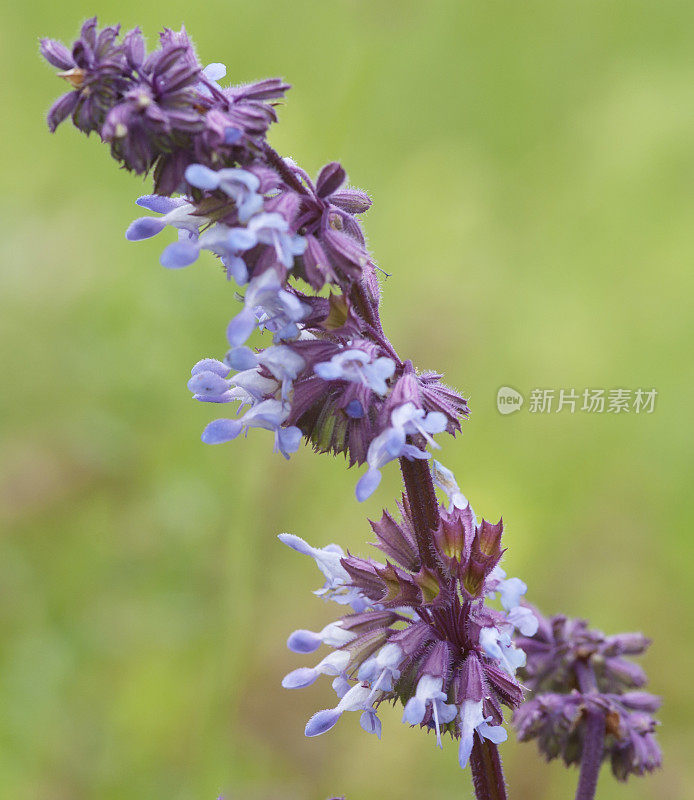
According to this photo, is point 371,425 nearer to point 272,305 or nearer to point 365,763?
point 272,305

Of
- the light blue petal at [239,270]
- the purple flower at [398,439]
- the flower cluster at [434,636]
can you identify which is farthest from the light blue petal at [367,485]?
the light blue petal at [239,270]

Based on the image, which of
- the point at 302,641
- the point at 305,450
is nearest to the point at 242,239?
the point at 302,641

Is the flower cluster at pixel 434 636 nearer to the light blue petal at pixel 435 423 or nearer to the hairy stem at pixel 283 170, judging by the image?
the light blue petal at pixel 435 423

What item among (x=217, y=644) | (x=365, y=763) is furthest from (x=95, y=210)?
(x=365, y=763)

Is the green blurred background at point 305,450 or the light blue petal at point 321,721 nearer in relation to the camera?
the light blue petal at point 321,721

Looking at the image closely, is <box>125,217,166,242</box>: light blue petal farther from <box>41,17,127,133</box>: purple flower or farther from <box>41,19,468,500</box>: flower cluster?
<box>41,17,127,133</box>: purple flower

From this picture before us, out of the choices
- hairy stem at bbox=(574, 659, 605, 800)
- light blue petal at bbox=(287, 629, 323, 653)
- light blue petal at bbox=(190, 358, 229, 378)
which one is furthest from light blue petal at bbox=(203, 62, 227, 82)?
hairy stem at bbox=(574, 659, 605, 800)

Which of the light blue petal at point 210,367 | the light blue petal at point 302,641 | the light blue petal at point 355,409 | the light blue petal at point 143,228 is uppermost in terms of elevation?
the light blue petal at point 143,228
